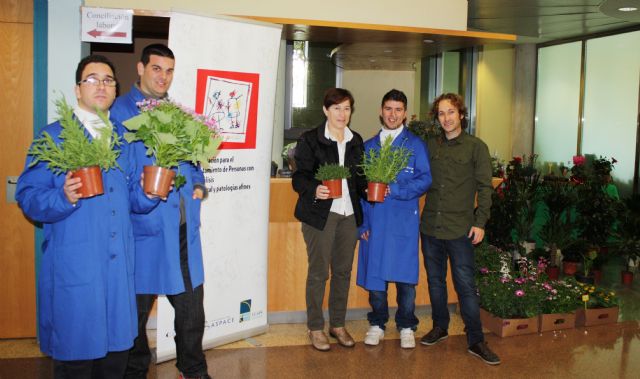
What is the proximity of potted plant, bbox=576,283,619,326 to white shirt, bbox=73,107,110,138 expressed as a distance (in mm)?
3963

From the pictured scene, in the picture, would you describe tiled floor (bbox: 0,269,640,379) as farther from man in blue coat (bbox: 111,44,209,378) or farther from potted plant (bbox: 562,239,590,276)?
potted plant (bbox: 562,239,590,276)

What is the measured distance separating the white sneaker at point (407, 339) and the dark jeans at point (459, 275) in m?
0.27

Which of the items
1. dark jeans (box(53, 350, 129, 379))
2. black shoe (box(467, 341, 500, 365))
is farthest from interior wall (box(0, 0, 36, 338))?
black shoe (box(467, 341, 500, 365))

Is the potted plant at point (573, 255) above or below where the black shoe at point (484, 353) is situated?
above

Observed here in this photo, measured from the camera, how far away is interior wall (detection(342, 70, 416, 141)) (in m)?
8.47

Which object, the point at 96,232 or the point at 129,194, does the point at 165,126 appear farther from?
the point at 96,232

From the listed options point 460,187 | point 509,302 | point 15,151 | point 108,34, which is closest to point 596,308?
point 509,302

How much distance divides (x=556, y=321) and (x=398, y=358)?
1.49 m

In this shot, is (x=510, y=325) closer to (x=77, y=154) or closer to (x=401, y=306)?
(x=401, y=306)

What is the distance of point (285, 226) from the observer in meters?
4.68

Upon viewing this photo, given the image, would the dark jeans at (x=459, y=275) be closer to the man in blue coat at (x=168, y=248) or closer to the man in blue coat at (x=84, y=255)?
the man in blue coat at (x=168, y=248)

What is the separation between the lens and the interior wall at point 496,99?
39.2ft

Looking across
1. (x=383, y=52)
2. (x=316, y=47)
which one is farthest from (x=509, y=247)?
(x=316, y=47)

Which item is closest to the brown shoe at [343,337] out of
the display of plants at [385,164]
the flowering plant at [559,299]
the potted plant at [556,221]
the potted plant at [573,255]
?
the display of plants at [385,164]
